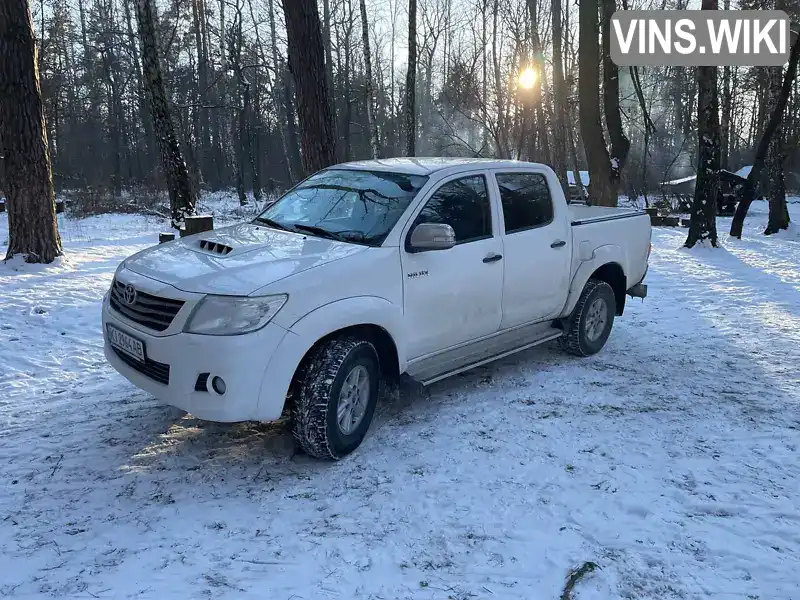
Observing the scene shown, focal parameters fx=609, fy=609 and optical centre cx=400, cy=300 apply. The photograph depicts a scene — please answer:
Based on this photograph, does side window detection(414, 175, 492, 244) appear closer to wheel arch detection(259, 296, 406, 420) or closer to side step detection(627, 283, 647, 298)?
wheel arch detection(259, 296, 406, 420)

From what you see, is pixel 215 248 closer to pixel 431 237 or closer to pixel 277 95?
pixel 431 237

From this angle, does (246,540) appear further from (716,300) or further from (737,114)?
(737,114)

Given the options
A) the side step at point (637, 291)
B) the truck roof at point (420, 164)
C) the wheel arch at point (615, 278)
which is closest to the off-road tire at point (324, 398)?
the truck roof at point (420, 164)

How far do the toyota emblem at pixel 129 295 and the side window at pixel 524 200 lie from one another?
116 inches

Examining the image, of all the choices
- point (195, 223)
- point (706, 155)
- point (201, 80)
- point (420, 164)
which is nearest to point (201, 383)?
point (420, 164)

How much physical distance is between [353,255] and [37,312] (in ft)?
16.3

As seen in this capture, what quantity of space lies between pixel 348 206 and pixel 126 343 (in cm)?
186

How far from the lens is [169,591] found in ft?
9.14

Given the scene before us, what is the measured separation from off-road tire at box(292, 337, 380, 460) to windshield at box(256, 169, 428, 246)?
83 cm

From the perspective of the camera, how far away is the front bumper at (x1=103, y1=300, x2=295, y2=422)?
3396 mm

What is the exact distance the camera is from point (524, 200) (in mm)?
5426

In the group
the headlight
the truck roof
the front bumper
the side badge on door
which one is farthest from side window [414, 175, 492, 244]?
the front bumper

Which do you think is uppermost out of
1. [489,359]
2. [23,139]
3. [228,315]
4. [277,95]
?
[277,95]

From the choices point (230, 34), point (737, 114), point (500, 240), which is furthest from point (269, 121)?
point (500, 240)
